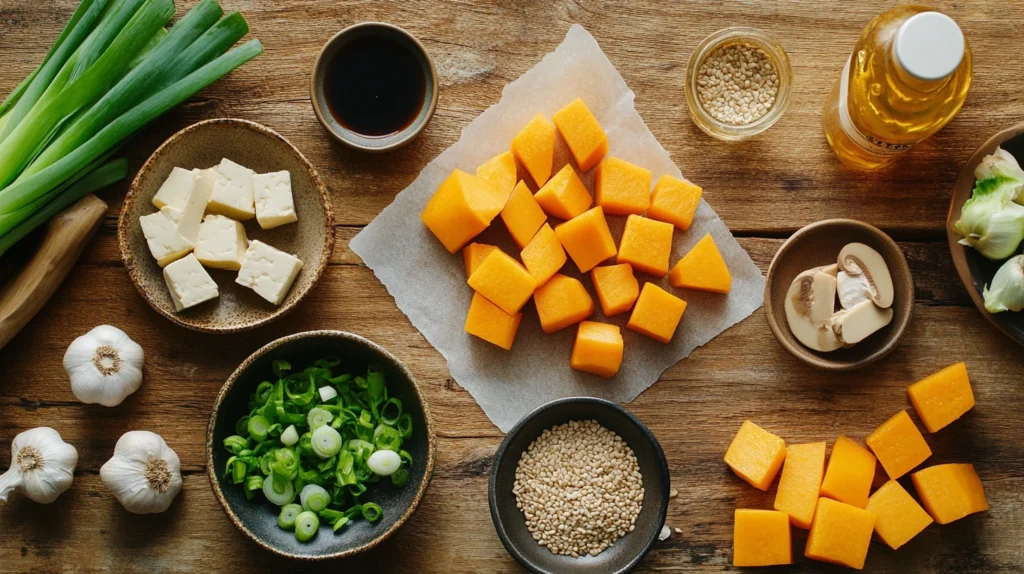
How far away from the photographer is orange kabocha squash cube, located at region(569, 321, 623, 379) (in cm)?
202

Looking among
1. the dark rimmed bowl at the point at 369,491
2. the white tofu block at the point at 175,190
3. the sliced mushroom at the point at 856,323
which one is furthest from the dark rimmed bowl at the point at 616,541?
the white tofu block at the point at 175,190

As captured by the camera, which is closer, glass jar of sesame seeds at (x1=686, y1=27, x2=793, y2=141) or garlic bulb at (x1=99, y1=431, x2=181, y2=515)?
garlic bulb at (x1=99, y1=431, x2=181, y2=515)

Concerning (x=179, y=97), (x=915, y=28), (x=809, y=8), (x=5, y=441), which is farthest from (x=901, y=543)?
(x=5, y=441)

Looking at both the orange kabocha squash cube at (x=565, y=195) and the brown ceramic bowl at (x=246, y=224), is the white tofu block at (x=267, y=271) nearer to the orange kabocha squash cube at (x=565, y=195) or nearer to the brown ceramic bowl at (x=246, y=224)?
the brown ceramic bowl at (x=246, y=224)

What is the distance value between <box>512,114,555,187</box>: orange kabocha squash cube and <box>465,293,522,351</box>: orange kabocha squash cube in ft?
1.24

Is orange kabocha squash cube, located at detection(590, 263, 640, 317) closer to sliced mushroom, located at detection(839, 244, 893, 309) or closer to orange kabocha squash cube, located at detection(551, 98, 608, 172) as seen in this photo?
orange kabocha squash cube, located at detection(551, 98, 608, 172)

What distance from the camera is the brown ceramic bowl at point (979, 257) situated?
6.68 ft

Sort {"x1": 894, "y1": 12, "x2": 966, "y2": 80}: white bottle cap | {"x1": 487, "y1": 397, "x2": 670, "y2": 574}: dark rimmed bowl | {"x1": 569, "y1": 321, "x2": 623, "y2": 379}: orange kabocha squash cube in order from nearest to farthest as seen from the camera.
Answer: {"x1": 894, "y1": 12, "x2": 966, "y2": 80}: white bottle cap
{"x1": 487, "y1": 397, "x2": 670, "y2": 574}: dark rimmed bowl
{"x1": 569, "y1": 321, "x2": 623, "y2": 379}: orange kabocha squash cube

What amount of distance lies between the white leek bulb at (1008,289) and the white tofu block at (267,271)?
186 cm

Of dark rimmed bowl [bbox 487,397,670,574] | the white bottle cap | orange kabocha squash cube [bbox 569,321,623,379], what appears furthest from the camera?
orange kabocha squash cube [bbox 569,321,623,379]

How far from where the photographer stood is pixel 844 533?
79.2 inches

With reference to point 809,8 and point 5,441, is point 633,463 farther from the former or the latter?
point 5,441

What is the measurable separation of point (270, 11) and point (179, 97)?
0.37 m

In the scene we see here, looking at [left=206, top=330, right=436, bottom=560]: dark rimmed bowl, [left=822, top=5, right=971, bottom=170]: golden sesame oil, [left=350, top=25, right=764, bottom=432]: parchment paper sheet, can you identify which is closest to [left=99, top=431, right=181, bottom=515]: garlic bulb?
[left=206, top=330, right=436, bottom=560]: dark rimmed bowl
